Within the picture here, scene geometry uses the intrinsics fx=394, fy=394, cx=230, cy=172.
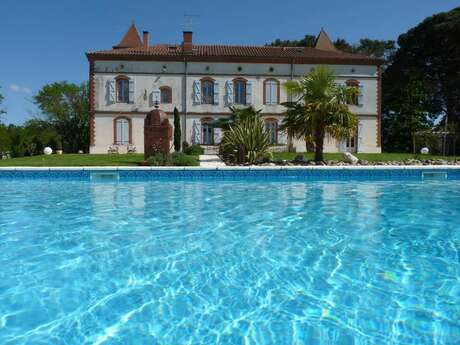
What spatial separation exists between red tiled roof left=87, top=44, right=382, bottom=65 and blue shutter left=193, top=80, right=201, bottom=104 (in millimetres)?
1484

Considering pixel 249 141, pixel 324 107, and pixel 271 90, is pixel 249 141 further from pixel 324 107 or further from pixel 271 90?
pixel 271 90

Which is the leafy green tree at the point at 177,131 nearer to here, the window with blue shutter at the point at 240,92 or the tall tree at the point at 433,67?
the window with blue shutter at the point at 240,92

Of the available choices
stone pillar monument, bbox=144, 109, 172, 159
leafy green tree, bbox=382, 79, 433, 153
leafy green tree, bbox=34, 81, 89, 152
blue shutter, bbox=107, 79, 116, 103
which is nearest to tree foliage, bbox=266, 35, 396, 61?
leafy green tree, bbox=382, 79, 433, 153

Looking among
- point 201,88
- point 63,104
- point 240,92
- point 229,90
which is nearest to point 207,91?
point 201,88

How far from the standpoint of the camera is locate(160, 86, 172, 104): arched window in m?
25.1

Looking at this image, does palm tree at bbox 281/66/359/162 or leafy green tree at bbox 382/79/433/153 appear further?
leafy green tree at bbox 382/79/433/153

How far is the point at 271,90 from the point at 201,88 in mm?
4533

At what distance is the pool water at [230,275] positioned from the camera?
2.54 metres

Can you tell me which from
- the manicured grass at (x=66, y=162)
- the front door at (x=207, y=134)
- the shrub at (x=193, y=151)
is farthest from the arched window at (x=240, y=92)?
the manicured grass at (x=66, y=162)

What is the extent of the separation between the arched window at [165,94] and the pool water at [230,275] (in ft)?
61.5

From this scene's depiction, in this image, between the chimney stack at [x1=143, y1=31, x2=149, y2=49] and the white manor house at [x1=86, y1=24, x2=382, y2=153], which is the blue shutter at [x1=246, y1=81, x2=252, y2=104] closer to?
the white manor house at [x1=86, y1=24, x2=382, y2=153]

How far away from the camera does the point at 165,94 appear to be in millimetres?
25141

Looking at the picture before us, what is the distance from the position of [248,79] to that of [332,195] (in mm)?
17906

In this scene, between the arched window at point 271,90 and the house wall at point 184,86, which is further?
the arched window at point 271,90
